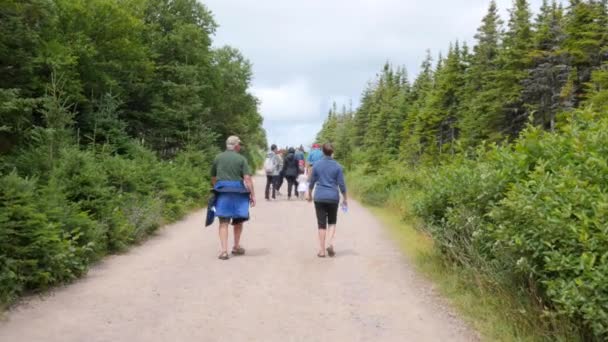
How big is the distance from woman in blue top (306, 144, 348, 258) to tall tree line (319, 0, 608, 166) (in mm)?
17525

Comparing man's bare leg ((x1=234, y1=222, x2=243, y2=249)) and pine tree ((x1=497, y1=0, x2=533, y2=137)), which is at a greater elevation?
pine tree ((x1=497, y1=0, x2=533, y2=137))

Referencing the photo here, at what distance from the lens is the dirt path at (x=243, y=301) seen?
5.30 meters

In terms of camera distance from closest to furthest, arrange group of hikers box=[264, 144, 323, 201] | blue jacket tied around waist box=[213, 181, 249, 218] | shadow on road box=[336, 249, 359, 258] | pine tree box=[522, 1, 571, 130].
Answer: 1. blue jacket tied around waist box=[213, 181, 249, 218]
2. shadow on road box=[336, 249, 359, 258]
3. group of hikers box=[264, 144, 323, 201]
4. pine tree box=[522, 1, 571, 130]

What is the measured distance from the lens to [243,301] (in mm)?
6426

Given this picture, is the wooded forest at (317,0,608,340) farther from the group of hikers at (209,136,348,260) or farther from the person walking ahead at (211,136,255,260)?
the person walking ahead at (211,136,255,260)

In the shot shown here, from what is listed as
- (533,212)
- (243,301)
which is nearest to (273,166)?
(243,301)

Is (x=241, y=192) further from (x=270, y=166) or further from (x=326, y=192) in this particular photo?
(x=270, y=166)

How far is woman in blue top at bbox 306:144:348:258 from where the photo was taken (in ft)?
31.2

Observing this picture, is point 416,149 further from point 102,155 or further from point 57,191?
point 57,191

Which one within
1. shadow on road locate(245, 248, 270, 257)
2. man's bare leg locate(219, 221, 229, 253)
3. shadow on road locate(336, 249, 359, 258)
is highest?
man's bare leg locate(219, 221, 229, 253)

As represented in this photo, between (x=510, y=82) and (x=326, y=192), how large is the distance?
30.7 meters

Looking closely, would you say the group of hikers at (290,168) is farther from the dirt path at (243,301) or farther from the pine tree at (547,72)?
the pine tree at (547,72)

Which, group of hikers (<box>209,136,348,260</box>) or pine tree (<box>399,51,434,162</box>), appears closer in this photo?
group of hikers (<box>209,136,348,260</box>)

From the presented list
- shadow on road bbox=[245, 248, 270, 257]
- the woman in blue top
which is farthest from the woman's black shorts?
shadow on road bbox=[245, 248, 270, 257]
